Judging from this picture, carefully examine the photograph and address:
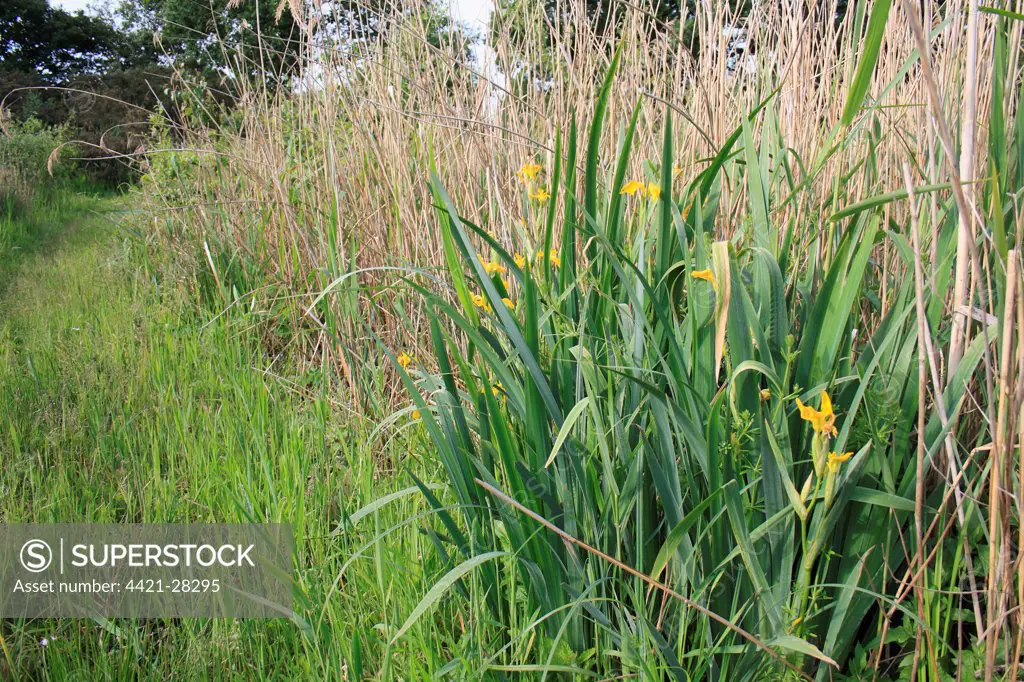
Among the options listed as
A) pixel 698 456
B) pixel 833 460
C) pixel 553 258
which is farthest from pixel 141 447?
pixel 833 460

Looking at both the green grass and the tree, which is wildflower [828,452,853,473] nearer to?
the green grass

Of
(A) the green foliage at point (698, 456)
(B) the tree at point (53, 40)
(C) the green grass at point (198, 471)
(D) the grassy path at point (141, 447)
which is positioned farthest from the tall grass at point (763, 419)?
(B) the tree at point (53, 40)

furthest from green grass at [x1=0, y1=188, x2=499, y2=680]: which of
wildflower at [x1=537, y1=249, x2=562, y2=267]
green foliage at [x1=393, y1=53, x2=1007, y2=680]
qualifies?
wildflower at [x1=537, y1=249, x2=562, y2=267]

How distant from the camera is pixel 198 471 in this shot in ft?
5.43

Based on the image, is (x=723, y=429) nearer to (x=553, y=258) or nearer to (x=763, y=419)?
(x=763, y=419)

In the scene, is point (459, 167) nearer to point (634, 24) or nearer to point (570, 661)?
point (634, 24)

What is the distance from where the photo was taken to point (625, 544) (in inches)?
41.3

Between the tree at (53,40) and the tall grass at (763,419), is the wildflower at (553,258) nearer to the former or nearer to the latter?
the tall grass at (763,419)

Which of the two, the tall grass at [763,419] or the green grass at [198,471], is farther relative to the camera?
the green grass at [198,471]

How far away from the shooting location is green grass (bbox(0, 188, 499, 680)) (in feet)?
3.77

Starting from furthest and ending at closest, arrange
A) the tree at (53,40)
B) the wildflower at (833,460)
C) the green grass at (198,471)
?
the tree at (53,40), the green grass at (198,471), the wildflower at (833,460)

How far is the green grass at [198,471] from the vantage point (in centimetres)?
115

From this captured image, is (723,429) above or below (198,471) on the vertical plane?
above

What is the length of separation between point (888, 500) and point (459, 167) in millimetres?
1489
